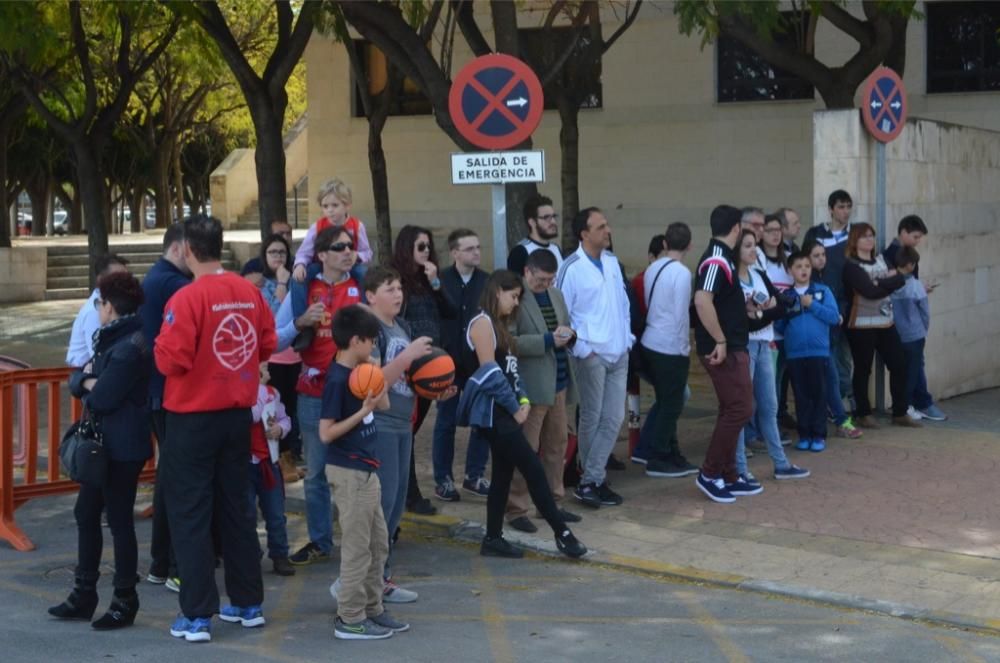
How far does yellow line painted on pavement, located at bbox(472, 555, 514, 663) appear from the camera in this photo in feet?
20.4

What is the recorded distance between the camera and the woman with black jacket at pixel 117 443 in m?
6.50

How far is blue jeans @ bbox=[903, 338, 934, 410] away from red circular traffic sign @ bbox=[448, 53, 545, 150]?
4772 mm

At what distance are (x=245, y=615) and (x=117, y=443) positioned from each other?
1012 millimetres

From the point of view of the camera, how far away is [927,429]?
11562 millimetres

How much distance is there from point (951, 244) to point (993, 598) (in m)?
7.07

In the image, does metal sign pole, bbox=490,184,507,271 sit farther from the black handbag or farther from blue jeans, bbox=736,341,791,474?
the black handbag

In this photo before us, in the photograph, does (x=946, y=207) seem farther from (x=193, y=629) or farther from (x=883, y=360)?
(x=193, y=629)

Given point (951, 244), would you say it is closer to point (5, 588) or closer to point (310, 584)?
point (310, 584)

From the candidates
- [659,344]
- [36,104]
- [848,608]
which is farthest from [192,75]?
[848,608]

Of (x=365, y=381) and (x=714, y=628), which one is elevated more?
(x=365, y=381)

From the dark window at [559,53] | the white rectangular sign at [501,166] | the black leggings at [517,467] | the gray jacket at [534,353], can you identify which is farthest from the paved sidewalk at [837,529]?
the dark window at [559,53]

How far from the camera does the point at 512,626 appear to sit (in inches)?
261

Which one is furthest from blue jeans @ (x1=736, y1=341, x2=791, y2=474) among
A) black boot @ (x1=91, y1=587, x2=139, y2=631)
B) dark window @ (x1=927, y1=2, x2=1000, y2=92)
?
dark window @ (x1=927, y1=2, x2=1000, y2=92)

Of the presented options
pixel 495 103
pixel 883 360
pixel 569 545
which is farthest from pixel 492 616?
pixel 883 360
